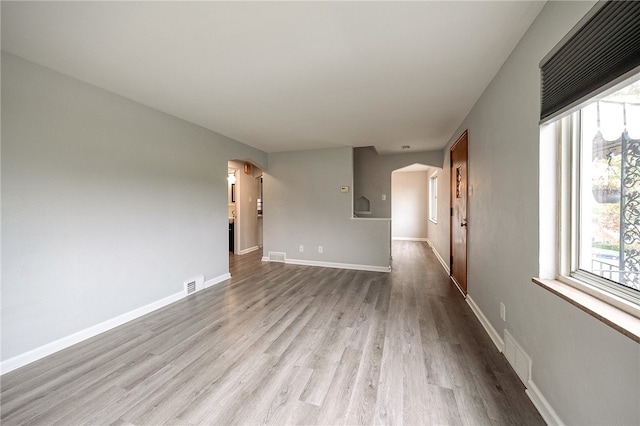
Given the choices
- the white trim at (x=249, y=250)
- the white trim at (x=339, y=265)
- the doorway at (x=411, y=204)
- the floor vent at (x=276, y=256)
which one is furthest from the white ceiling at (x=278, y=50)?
the doorway at (x=411, y=204)

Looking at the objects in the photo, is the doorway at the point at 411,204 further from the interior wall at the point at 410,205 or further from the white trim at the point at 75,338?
the white trim at the point at 75,338

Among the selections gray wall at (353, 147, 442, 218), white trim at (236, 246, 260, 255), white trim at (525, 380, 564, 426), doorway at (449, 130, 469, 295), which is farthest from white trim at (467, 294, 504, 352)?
white trim at (236, 246, 260, 255)

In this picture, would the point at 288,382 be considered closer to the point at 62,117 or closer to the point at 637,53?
the point at 637,53

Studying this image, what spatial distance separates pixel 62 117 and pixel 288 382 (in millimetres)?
2957

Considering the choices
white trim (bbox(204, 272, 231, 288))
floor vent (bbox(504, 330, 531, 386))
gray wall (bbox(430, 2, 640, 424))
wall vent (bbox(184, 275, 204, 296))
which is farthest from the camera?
white trim (bbox(204, 272, 231, 288))

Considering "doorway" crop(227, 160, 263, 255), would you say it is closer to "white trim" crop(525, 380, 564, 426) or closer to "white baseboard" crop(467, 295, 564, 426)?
"white baseboard" crop(467, 295, 564, 426)

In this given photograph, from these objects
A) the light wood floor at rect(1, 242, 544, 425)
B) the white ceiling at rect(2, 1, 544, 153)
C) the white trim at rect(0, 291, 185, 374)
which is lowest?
the light wood floor at rect(1, 242, 544, 425)

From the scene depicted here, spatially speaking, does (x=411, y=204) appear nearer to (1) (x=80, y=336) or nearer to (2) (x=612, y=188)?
(2) (x=612, y=188)

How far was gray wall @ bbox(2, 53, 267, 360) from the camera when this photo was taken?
1.85 meters

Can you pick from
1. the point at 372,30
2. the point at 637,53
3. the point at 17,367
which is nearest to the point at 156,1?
the point at 372,30

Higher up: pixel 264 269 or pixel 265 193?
pixel 265 193

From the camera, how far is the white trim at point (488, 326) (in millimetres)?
1988

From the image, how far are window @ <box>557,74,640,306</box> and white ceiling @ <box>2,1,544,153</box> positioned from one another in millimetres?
820

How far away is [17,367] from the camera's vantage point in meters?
1.83
